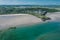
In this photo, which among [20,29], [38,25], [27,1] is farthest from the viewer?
[27,1]

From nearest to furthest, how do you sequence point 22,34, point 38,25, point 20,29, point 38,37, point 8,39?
point 8,39 → point 38,37 → point 22,34 → point 20,29 → point 38,25

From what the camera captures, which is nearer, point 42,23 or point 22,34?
point 22,34

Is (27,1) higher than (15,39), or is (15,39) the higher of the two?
(15,39)

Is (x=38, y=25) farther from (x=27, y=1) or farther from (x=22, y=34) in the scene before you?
(x=27, y=1)

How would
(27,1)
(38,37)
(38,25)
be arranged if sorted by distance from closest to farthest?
(38,37) → (38,25) → (27,1)

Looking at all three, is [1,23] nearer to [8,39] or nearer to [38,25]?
[38,25]

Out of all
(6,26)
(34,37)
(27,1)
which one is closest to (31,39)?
(34,37)

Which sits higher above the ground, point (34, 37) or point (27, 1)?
point (34, 37)

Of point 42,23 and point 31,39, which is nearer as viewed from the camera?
point 31,39

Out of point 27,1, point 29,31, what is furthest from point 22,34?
point 27,1
